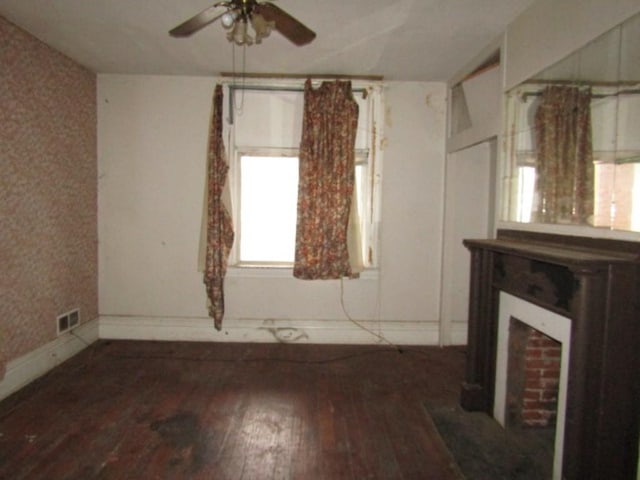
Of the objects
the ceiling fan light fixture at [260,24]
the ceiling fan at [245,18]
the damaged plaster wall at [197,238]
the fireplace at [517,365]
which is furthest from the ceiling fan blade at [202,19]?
the fireplace at [517,365]

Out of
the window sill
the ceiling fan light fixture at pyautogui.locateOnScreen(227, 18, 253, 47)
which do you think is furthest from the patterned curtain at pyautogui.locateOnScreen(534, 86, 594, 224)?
the window sill

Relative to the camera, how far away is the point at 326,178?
3.36 metres

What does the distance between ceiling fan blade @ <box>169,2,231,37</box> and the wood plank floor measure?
2146 mm

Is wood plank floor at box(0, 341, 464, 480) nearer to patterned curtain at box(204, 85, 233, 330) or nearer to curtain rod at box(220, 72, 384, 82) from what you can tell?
patterned curtain at box(204, 85, 233, 330)

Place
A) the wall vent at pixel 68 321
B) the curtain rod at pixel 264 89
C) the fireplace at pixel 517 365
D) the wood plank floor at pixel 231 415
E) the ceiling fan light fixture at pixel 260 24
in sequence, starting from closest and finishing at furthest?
the ceiling fan light fixture at pixel 260 24 → the wood plank floor at pixel 231 415 → the fireplace at pixel 517 365 → the wall vent at pixel 68 321 → the curtain rod at pixel 264 89

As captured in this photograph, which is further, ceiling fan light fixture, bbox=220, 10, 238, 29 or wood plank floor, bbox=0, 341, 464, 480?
wood plank floor, bbox=0, 341, 464, 480

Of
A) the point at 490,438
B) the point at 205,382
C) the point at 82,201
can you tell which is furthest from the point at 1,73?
the point at 490,438

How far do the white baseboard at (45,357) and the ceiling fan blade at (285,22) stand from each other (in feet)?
8.92

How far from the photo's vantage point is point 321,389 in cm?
271

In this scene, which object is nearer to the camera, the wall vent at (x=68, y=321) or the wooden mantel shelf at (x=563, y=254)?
the wooden mantel shelf at (x=563, y=254)

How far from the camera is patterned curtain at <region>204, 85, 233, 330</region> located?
3.35 metres

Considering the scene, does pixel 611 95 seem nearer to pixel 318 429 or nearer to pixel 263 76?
pixel 318 429

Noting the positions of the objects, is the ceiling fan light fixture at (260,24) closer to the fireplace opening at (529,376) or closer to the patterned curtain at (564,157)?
the patterned curtain at (564,157)

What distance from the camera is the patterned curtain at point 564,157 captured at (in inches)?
68.7
